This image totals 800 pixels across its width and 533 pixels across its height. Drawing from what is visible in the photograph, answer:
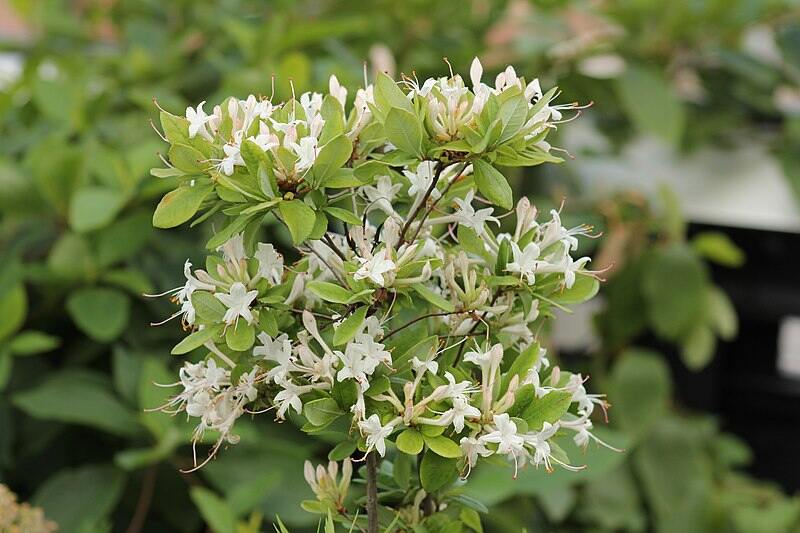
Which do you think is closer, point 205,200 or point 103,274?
point 205,200

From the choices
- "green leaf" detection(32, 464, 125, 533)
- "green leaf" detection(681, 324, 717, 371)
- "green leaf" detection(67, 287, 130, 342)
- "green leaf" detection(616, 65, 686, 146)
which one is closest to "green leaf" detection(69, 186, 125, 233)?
"green leaf" detection(67, 287, 130, 342)

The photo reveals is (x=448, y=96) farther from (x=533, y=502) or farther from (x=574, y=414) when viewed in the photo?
(x=533, y=502)

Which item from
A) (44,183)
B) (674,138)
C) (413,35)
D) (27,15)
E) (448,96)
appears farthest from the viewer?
(27,15)

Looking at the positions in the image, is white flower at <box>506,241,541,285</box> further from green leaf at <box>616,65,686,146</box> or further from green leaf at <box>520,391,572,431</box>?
green leaf at <box>616,65,686,146</box>

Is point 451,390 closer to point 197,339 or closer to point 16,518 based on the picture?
point 197,339

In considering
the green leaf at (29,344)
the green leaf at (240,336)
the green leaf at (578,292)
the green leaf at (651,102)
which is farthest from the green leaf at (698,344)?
the green leaf at (240,336)

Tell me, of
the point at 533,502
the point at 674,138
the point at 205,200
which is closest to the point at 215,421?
the point at 205,200

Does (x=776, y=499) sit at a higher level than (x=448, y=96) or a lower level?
lower
